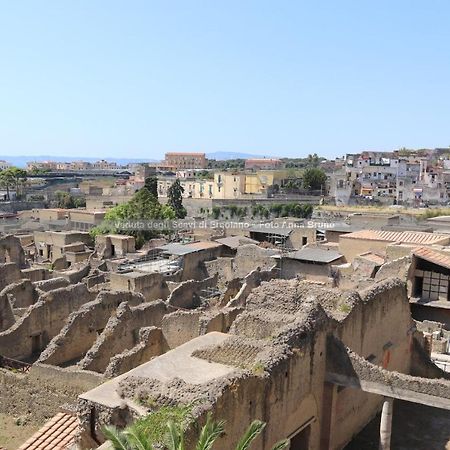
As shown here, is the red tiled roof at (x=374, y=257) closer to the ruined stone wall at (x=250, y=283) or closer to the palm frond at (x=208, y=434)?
the ruined stone wall at (x=250, y=283)

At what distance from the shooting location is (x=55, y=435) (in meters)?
16.0

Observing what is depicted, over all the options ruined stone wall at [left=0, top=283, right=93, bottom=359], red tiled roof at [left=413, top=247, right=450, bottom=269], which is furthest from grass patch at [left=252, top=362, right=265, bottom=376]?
red tiled roof at [left=413, top=247, right=450, bottom=269]

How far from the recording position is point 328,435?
54.6 feet

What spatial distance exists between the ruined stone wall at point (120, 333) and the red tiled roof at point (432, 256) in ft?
43.1

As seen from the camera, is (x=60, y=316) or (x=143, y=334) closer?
(x=143, y=334)

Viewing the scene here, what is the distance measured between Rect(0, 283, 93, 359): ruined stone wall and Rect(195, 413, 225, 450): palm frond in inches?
588

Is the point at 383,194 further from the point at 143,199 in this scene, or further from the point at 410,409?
the point at 410,409

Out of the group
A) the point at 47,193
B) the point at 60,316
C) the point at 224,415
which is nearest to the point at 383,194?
the point at 47,193

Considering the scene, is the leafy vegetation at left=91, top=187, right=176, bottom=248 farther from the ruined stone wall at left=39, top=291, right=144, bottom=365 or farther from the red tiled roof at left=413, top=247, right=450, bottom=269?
the red tiled roof at left=413, top=247, right=450, bottom=269

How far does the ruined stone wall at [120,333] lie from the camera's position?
66.6ft

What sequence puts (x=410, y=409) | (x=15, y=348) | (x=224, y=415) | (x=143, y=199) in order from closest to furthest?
(x=224, y=415) < (x=410, y=409) < (x=15, y=348) < (x=143, y=199)

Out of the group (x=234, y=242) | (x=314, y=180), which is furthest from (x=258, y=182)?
(x=234, y=242)

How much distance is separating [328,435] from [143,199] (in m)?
49.4

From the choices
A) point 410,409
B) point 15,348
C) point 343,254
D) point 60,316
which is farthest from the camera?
point 343,254
